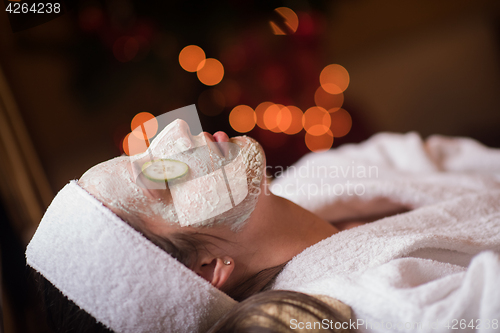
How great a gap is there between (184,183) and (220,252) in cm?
17

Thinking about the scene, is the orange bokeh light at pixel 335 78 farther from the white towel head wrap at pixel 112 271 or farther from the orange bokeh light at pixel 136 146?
the white towel head wrap at pixel 112 271

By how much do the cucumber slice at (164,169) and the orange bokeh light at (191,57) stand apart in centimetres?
83

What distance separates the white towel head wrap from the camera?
526mm

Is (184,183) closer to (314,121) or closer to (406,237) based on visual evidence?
(406,237)

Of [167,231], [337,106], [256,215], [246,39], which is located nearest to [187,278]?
[167,231]

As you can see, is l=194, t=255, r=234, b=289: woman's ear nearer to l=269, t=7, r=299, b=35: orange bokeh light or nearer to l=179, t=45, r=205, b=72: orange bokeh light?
l=179, t=45, r=205, b=72: orange bokeh light

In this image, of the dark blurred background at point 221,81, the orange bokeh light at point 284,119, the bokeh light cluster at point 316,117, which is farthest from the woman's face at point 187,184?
the orange bokeh light at point 284,119

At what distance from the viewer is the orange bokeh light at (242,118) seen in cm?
162

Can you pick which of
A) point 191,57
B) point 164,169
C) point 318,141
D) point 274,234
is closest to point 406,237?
point 274,234

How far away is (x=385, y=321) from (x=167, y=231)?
409mm

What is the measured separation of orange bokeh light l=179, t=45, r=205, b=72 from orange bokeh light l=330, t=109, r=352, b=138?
38.0 inches

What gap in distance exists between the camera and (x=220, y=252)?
25.4 inches

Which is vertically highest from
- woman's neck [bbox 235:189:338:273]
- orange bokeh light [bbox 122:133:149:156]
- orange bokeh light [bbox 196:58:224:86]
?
orange bokeh light [bbox 196:58:224:86]

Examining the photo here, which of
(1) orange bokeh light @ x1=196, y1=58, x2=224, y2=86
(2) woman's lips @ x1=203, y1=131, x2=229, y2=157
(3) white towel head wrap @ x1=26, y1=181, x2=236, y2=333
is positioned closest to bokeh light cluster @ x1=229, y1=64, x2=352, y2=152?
(1) orange bokeh light @ x1=196, y1=58, x2=224, y2=86
